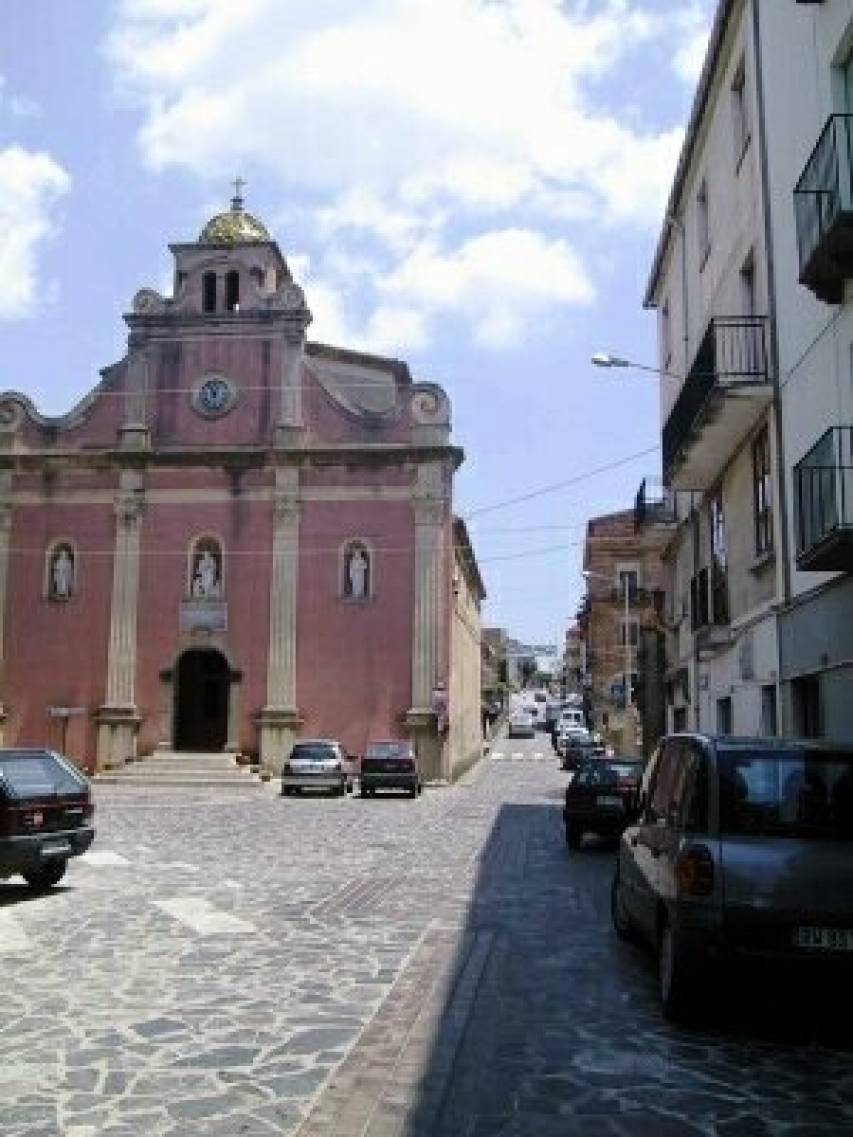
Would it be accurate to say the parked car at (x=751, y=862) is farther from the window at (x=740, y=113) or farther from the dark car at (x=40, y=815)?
the window at (x=740, y=113)

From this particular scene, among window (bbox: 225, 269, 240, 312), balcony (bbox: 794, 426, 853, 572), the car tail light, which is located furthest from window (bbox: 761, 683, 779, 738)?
window (bbox: 225, 269, 240, 312)

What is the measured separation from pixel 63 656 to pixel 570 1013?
33.9 m

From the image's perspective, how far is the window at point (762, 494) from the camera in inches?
666

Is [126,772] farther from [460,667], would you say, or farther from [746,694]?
[746,694]

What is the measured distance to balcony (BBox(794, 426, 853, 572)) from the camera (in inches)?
463

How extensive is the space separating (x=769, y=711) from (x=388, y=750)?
56.6 ft

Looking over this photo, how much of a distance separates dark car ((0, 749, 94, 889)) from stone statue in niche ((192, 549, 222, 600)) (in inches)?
995

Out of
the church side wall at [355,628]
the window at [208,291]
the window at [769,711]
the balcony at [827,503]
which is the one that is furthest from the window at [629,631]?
the balcony at [827,503]

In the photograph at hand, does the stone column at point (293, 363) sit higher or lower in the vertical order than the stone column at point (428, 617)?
higher

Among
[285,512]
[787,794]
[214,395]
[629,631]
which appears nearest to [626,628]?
[629,631]

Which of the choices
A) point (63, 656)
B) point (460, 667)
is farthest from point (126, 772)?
point (460, 667)

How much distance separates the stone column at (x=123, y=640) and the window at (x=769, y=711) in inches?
983

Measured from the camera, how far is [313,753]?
1277 inches

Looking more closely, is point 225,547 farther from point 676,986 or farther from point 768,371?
point 676,986
